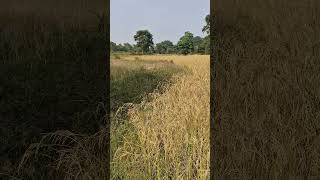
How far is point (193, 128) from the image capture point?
Answer: 12.1ft

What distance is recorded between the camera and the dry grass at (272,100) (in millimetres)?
3049

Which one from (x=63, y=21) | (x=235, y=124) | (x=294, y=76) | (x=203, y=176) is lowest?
(x=203, y=176)

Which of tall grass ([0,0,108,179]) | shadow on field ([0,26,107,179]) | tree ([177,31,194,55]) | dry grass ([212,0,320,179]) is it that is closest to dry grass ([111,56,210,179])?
dry grass ([212,0,320,179])

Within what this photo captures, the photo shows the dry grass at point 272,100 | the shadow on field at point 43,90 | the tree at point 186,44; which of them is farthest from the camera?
the tree at point 186,44

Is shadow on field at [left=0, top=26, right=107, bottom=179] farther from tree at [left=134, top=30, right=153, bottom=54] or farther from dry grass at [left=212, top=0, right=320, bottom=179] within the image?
tree at [left=134, top=30, right=153, bottom=54]

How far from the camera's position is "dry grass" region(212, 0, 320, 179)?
3.05m

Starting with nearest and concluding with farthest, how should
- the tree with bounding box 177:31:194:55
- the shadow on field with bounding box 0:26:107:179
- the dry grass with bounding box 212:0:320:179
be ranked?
1. the dry grass with bounding box 212:0:320:179
2. the shadow on field with bounding box 0:26:107:179
3. the tree with bounding box 177:31:194:55

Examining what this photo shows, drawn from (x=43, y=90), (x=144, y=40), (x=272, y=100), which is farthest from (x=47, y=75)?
(x=144, y=40)

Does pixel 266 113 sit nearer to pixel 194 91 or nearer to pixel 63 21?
pixel 194 91

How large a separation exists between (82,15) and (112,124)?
1.33 meters

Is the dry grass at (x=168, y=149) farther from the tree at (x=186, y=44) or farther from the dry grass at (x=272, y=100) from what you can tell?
the tree at (x=186, y=44)

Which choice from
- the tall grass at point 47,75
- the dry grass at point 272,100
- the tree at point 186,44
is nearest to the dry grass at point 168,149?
the dry grass at point 272,100

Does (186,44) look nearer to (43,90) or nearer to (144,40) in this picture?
(144,40)

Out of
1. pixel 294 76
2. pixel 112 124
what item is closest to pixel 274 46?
pixel 294 76
